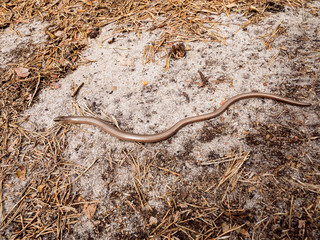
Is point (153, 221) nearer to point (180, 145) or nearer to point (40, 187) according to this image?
point (180, 145)

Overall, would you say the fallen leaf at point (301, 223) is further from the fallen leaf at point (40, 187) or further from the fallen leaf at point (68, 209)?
the fallen leaf at point (40, 187)

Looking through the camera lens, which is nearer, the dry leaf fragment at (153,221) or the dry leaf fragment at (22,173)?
the dry leaf fragment at (153,221)

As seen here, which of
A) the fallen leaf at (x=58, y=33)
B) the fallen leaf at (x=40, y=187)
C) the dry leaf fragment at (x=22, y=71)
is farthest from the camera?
the fallen leaf at (x=58, y=33)

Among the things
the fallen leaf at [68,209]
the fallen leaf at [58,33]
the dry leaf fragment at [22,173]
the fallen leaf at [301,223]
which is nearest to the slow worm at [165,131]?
the dry leaf fragment at [22,173]

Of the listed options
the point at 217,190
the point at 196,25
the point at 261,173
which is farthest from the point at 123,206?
the point at 196,25

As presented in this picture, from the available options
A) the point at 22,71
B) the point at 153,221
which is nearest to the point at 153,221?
the point at 153,221

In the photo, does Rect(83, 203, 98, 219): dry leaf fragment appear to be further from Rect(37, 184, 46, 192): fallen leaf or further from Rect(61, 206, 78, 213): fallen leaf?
Rect(37, 184, 46, 192): fallen leaf

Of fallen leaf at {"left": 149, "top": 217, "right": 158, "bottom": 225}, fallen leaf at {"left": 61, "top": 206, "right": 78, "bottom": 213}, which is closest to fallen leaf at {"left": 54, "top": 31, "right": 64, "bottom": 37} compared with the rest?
fallen leaf at {"left": 61, "top": 206, "right": 78, "bottom": 213}

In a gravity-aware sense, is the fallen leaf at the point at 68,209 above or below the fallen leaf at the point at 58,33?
below
